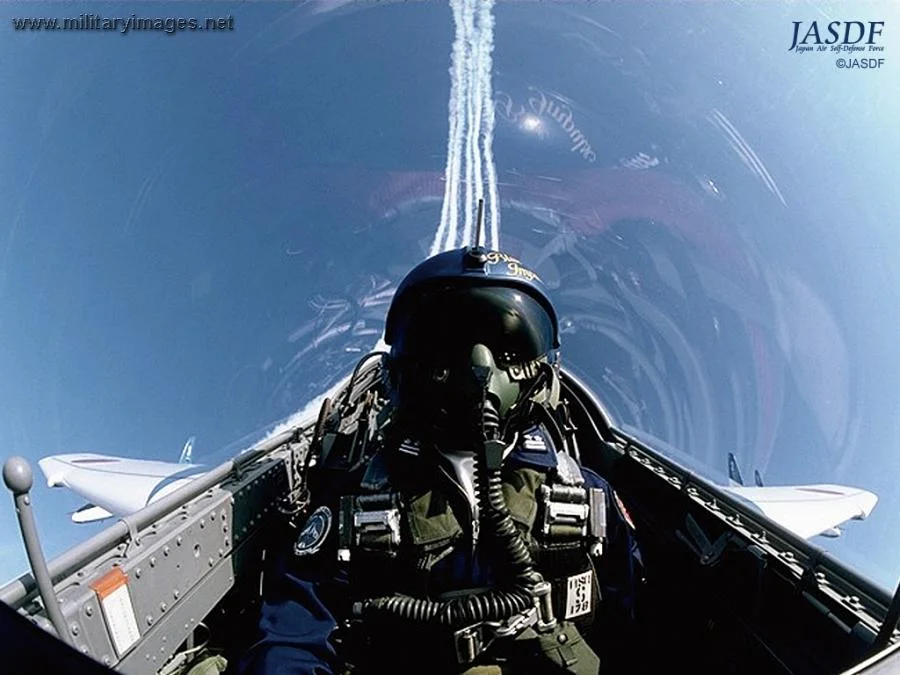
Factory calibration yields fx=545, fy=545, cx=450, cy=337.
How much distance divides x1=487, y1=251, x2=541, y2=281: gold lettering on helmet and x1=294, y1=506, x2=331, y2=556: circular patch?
35.1 inches

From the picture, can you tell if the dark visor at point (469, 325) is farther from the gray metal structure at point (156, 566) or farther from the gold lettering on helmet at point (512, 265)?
the gray metal structure at point (156, 566)

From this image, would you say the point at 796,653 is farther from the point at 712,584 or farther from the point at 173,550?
the point at 173,550

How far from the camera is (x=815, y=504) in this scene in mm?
4660

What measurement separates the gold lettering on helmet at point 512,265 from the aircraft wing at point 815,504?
10.6ft

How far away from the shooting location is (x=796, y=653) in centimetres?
134

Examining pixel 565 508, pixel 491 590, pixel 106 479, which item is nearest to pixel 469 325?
pixel 565 508

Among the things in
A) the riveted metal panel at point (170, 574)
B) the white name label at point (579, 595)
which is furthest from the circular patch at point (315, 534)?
the white name label at point (579, 595)

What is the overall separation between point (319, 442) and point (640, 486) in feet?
4.87

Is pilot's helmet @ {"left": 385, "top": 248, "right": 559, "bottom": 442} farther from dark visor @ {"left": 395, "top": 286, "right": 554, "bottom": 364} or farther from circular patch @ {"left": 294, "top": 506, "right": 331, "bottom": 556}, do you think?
circular patch @ {"left": 294, "top": 506, "right": 331, "bottom": 556}

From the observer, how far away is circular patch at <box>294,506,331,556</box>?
1.50m

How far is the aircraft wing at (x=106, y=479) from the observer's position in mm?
4098

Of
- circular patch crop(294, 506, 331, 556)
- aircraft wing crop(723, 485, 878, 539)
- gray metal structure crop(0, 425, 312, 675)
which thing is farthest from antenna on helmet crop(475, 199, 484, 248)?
aircraft wing crop(723, 485, 878, 539)

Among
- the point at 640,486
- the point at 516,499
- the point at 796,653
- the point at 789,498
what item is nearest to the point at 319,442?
the point at 516,499

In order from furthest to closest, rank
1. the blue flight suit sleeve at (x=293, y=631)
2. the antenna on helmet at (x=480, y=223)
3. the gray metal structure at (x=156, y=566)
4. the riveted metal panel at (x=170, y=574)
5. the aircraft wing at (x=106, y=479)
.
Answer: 1. the aircraft wing at (x=106, y=479)
2. the antenna on helmet at (x=480, y=223)
3. the blue flight suit sleeve at (x=293, y=631)
4. the riveted metal panel at (x=170, y=574)
5. the gray metal structure at (x=156, y=566)
